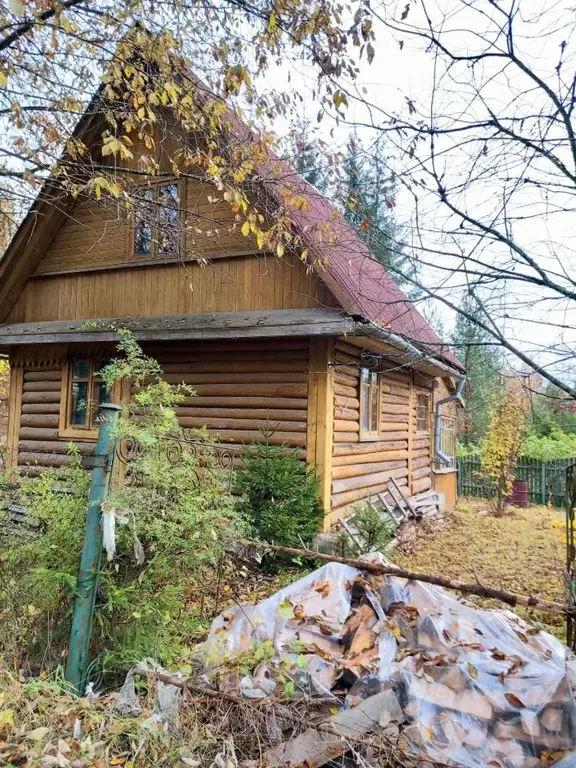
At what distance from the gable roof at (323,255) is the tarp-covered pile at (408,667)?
1.88 meters

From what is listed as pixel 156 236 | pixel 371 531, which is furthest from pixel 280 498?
pixel 156 236

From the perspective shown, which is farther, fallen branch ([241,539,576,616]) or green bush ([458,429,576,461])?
green bush ([458,429,576,461])

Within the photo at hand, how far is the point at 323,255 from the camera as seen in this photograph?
6.51m

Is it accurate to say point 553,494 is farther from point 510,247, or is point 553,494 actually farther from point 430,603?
point 510,247

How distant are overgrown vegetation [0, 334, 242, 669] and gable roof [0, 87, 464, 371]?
1780 mm

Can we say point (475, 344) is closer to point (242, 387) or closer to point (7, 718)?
point (7, 718)

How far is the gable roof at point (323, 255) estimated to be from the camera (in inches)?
163

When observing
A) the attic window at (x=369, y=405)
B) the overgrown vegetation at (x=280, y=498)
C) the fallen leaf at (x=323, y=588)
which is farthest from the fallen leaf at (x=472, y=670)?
the attic window at (x=369, y=405)

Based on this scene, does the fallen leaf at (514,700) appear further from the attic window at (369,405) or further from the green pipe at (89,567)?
the attic window at (369,405)

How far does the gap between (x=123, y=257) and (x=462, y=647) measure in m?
8.40

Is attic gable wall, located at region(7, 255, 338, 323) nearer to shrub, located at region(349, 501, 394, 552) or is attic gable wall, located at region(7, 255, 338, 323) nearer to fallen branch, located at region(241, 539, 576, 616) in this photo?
shrub, located at region(349, 501, 394, 552)

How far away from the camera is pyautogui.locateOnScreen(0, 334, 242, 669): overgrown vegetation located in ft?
10.8

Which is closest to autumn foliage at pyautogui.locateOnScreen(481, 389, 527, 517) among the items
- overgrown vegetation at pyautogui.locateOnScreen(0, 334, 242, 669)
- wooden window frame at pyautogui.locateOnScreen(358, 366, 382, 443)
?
wooden window frame at pyautogui.locateOnScreen(358, 366, 382, 443)

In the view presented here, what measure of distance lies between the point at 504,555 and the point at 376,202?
7405mm
